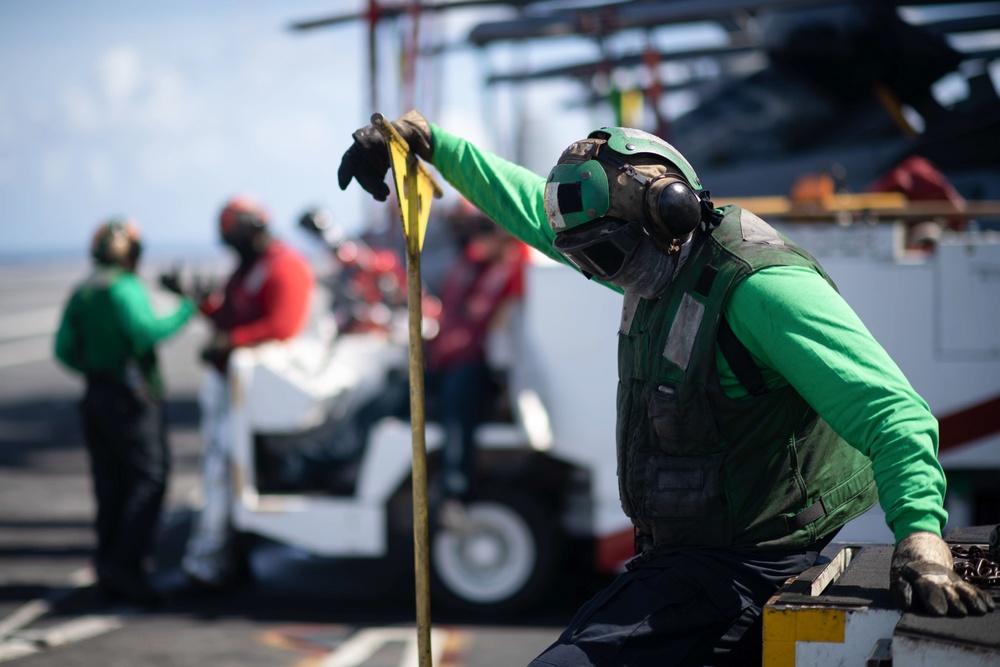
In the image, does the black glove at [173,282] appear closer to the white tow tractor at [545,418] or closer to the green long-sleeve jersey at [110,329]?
the green long-sleeve jersey at [110,329]

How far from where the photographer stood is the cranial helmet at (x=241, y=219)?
6.85m

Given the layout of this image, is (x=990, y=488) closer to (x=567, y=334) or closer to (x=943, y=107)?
(x=567, y=334)

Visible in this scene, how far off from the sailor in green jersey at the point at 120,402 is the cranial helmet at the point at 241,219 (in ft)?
1.95

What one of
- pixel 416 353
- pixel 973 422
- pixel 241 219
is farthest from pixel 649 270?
pixel 241 219

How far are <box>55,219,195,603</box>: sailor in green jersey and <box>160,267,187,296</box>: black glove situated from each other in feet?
0.83

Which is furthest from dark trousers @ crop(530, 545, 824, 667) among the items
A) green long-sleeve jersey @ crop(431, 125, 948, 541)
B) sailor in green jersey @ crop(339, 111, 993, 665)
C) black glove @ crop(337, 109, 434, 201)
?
black glove @ crop(337, 109, 434, 201)

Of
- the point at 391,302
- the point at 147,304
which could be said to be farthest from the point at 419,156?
the point at 391,302

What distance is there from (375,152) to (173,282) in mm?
4663

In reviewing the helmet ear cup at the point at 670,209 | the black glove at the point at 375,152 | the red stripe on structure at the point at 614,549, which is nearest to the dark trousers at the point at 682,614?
the helmet ear cup at the point at 670,209

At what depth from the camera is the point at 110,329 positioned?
6.62 meters

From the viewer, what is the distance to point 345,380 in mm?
6824

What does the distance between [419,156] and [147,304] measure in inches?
168

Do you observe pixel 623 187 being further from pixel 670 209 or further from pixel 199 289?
pixel 199 289

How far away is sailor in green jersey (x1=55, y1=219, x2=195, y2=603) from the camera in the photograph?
662 cm
